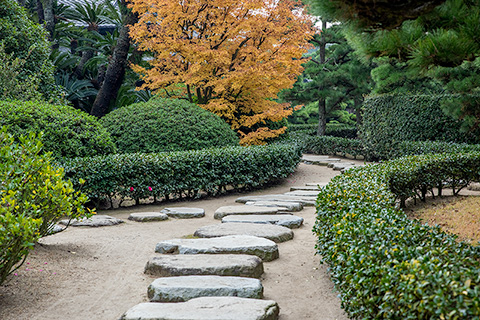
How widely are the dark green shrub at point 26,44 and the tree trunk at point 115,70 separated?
1.74 meters

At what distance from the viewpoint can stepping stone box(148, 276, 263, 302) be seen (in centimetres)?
296

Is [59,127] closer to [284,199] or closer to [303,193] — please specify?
[284,199]

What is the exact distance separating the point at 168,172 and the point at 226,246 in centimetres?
328

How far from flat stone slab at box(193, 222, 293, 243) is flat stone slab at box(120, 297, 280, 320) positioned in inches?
72.9

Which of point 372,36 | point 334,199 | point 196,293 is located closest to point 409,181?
point 334,199

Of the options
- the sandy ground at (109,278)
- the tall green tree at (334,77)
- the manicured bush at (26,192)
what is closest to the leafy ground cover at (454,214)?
the sandy ground at (109,278)

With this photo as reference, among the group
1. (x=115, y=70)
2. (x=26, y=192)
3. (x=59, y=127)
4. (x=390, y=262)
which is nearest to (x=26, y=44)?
(x=115, y=70)

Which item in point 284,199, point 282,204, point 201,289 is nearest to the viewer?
point 201,289

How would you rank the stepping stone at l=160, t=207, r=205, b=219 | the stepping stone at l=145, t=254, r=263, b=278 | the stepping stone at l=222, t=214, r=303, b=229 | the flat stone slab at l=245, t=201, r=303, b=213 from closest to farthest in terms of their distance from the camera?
the stepping stone at l=145, t=254, r=263, b=278
the stepping stone at l=222, t=214, r=303, b=229
the stepping stone at l=160, t=207, r=205, b=219
the flat stone slab at l=245, t=201, r=303, b=213

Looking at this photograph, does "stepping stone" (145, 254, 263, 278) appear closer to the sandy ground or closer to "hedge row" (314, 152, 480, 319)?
the sandy ground

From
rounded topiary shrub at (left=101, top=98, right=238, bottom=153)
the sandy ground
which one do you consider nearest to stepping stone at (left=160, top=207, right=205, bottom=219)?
the sandy ground

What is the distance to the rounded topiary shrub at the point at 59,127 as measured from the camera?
21.3 feet

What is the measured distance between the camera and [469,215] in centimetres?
550

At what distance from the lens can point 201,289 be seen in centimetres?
297
